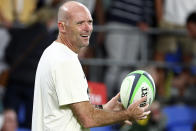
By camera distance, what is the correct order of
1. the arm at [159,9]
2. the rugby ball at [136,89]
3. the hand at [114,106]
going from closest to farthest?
the rugby ball at [136,89] < the hand at [114,106] < the arm at [159,9]

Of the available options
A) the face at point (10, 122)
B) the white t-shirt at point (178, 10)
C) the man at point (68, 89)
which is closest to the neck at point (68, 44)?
the man at point (68, 89)

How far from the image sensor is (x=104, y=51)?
36.1 feet

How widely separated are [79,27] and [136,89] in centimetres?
83

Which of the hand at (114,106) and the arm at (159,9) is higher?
the arm at (159,9)

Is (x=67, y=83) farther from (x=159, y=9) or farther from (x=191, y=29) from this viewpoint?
(x=159, y=9)

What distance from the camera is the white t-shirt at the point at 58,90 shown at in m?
5.46

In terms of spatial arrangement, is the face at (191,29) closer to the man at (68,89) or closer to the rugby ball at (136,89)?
the rugby ball at (136,89)

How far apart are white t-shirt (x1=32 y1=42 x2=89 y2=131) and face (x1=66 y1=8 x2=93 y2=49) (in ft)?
0.37

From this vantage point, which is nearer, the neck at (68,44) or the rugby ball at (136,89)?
the neck at (68,44)

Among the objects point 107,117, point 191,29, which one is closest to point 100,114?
point 107,117

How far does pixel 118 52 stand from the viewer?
10.7 meters

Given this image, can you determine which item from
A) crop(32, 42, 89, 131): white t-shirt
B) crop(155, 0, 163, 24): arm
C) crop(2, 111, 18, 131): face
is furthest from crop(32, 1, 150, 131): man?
crop(155, 0, 163, 24): arm

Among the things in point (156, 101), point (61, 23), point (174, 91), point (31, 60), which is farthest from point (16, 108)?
point (61, 23)

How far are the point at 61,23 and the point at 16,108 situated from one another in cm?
461
